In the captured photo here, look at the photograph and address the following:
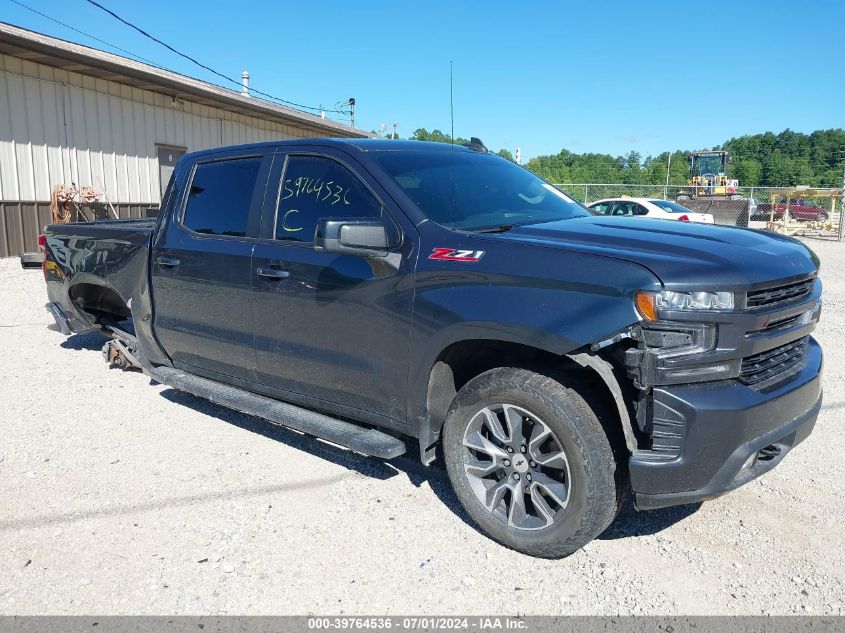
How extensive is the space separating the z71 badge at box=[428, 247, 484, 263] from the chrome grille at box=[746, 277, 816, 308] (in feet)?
3.88

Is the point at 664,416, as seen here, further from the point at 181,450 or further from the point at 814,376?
the point at 181,450

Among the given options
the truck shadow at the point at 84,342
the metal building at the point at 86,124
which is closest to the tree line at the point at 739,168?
the metal building at the point at 86,124

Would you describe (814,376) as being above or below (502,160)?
below

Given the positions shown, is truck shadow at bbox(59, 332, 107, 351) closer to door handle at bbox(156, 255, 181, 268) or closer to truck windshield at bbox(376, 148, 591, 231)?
door handle at bbox(156, 255, 181, 268)

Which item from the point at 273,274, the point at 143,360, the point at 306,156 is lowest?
the point at 143,360

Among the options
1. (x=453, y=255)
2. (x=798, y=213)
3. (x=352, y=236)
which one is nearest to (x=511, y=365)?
(x=453, y=255)

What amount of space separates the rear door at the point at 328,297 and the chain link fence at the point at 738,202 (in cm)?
2166

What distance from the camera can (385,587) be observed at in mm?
2930

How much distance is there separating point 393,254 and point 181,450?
7.25 ft

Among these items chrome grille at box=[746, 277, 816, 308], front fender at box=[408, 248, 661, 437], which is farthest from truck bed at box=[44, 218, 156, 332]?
chrome grille at box=[746, 277, 816, 308]

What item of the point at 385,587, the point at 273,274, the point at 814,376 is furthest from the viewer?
the point at 273,274

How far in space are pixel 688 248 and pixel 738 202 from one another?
29.4 metres

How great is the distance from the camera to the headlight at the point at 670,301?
8.43ft

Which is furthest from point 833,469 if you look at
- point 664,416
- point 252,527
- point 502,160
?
point 252,527
